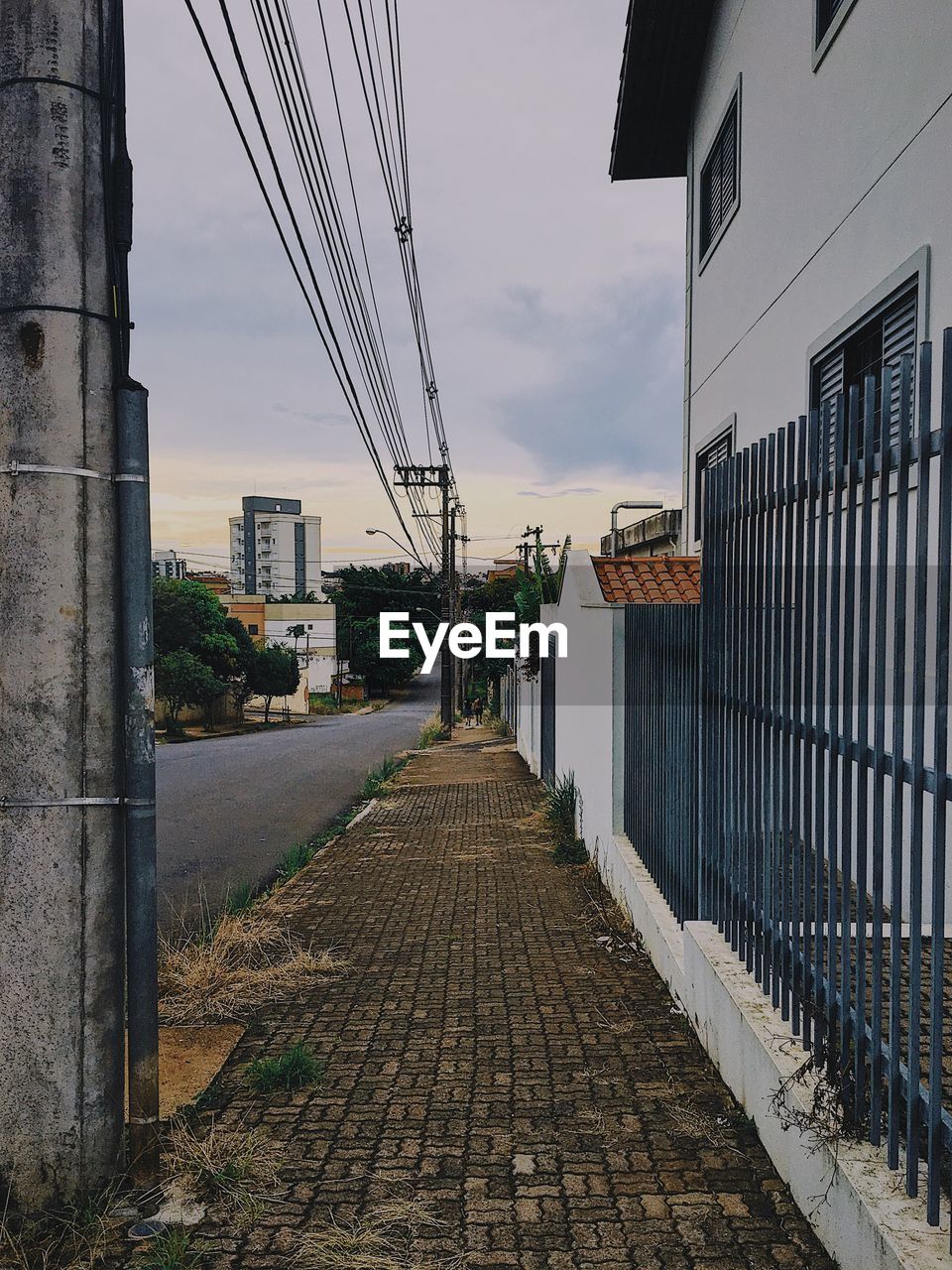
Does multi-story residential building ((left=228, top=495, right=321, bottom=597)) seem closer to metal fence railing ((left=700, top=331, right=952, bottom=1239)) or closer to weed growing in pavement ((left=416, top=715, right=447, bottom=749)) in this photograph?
weed growing in pavement ((left=416, top=715, right=447, bottom=749))

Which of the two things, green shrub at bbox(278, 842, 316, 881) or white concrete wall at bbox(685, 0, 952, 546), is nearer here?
white concrete wall at bbox(685, 0, 952, 546)

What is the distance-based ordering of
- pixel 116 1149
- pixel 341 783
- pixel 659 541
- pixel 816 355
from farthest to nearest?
pixel 341 783
pixel 659 541
pixel 816 355
pixel 116 1149

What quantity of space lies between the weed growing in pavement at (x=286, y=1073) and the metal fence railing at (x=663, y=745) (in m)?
1.92

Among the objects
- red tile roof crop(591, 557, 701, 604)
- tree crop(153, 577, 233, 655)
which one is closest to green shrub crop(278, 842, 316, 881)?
red tile roof crop(591, 557, 701, 604)

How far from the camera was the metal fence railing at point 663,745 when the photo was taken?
488cm

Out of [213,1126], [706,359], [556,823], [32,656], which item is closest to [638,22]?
[706,359]

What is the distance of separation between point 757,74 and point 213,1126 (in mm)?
9244

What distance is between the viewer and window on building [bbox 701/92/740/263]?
970 centimetres

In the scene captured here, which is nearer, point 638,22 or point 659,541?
point 638,22

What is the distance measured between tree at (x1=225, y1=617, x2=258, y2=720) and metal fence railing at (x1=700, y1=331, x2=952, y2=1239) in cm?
4093

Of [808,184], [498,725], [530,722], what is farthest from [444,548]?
[808,184]

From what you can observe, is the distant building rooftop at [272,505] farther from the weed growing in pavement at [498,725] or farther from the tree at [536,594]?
the tree at [536,594]

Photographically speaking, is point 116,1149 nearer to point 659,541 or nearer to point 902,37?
point 902,37

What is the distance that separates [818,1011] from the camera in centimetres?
299
